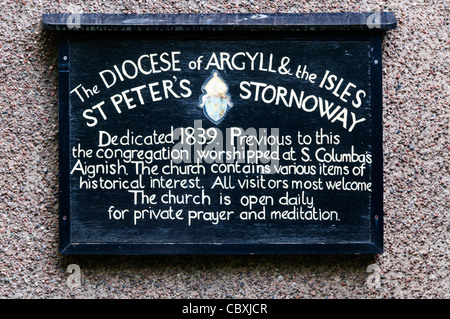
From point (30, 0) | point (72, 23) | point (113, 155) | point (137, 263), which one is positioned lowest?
point (137, 263)

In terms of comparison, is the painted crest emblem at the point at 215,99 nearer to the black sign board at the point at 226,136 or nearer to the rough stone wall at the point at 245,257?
the black sign board at the point at 226,136

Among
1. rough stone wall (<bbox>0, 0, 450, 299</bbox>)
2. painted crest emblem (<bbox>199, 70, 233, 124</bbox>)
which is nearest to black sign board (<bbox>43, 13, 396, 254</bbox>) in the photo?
painted crest emblem (<bbox>199, 70, 233, 124</bbox>)

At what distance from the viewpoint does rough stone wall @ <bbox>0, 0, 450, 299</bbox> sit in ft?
6.66

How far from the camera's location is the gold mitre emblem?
1973mm

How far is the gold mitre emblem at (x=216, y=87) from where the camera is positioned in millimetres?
1973

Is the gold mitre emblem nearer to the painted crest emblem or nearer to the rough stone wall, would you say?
the painted crest emblem

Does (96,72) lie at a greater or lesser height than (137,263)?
greater

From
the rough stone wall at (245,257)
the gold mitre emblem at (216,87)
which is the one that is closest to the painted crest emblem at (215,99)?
the gold mitre emblem at (216,87)

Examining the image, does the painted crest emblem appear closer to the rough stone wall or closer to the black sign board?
the black sign board

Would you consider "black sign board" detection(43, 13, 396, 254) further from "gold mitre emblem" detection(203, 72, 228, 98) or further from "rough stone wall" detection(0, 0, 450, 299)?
"rough stone wall" detection(0, 0, 450, 299)

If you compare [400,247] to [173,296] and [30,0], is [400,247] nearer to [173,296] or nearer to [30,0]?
[173,296]

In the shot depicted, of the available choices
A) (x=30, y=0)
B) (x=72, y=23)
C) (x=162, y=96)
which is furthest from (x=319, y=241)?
(x=30, y=0)

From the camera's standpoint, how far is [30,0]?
2035 millimetres
